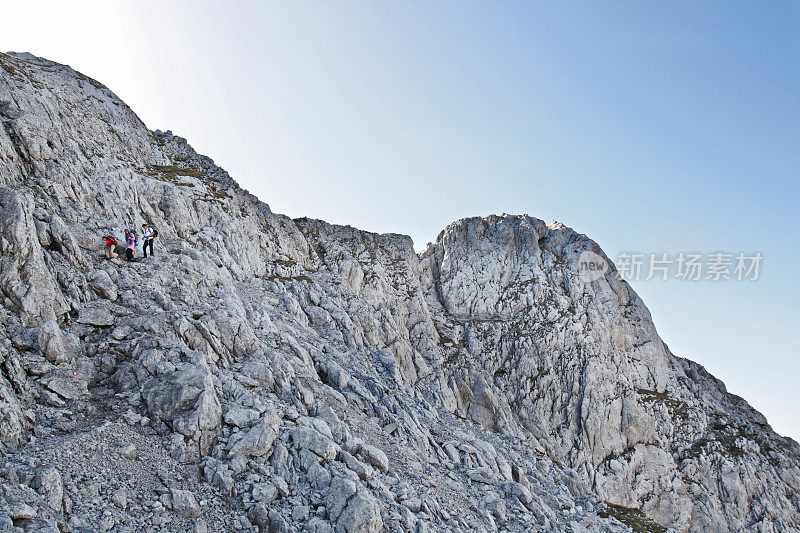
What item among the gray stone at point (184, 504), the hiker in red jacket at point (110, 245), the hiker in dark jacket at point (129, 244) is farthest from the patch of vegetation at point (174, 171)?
the gray stone at point (184, 504)

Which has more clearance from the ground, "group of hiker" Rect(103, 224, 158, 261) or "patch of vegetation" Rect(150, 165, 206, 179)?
"patch of vegetation" Rect(150, 165, 206, 179)

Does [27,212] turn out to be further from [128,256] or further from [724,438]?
[724,438]

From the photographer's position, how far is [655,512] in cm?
4581

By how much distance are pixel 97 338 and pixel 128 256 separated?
6934 mm

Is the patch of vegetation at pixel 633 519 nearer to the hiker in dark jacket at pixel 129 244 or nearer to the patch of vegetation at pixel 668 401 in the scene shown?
the patch of vegetation at pixel 668 401

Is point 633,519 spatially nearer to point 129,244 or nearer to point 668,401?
point 668,401

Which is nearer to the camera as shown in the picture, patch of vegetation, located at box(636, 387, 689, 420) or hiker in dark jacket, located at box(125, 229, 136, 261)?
hiker in dark jacket, located at box(125, 229, 136, 261)

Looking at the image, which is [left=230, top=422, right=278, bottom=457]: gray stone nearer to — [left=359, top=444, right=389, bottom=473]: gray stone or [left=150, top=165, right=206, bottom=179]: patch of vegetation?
[left=359, top=444, right=389, bottom=473]: gray stone

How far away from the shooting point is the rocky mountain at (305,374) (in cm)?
1695

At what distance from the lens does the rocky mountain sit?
17.0 metres

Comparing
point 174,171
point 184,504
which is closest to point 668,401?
point 184,504

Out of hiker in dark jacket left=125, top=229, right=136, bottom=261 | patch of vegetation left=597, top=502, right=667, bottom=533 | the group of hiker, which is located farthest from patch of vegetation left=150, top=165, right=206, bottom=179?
patch of vegetation left=597, top=502, right=667, bottom=533

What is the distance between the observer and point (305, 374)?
27.0 metres

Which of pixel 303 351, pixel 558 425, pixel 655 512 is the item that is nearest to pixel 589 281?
pixel 558 425
